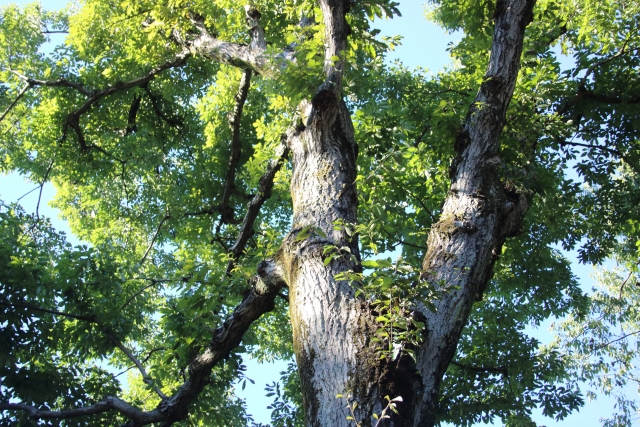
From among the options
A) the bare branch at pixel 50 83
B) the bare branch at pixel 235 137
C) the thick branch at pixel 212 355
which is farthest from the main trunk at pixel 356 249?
A: the bare branch at pixel 50 83

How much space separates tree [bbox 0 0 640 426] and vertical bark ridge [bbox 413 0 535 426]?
2 centimetres

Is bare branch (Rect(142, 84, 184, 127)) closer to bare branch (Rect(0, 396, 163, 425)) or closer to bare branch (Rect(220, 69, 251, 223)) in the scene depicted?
bare branch (Rect(220, 69, 251, 223))

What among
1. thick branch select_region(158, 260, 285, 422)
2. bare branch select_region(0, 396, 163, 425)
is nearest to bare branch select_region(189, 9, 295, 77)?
thick branch select_region(158, 260, 285, 422)

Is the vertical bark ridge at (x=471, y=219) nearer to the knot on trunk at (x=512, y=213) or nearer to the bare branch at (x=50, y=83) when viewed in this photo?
the knot on trunk at (x=512, y=213)

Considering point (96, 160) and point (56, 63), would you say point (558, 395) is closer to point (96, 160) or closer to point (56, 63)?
point (96, 160)

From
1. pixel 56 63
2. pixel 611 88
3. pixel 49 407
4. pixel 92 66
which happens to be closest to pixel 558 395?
pixel 611 88

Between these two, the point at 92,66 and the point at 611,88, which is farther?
the point at 92,66

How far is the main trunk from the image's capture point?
312 centimetres

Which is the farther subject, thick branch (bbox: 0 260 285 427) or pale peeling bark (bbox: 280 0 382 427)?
thick branch (bbox: 0 260 285 427)

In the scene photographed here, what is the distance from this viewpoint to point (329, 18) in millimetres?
5066

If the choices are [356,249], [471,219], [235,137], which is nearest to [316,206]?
[356,249]

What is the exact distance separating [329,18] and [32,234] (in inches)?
268

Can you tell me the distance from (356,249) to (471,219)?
80 cm

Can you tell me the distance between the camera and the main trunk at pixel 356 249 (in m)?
3.12
